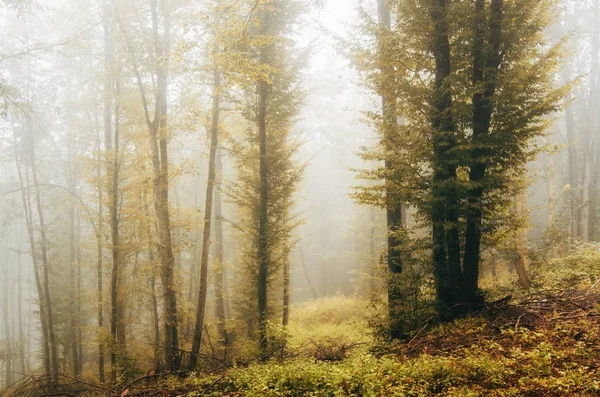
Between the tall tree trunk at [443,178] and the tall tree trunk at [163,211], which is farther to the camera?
the tall tree trunk at [163,211]

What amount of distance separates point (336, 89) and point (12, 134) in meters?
18.9

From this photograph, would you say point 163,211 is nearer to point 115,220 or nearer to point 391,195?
point 115,220

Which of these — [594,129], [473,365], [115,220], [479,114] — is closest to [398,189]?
[479,114]

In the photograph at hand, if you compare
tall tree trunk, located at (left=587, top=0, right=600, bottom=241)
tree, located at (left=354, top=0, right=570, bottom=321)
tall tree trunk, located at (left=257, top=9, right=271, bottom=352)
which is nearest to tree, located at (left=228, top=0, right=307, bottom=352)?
tall tree trunk, located at (left=257, top=9, right=271, bottom=352)

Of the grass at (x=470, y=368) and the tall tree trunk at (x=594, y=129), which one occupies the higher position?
the tall tree trunk at (x=594, y=129)

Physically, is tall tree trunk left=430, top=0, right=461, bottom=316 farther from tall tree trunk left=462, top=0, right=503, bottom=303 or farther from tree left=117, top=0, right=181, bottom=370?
tree left=117, top=0, right=181, bottom=370

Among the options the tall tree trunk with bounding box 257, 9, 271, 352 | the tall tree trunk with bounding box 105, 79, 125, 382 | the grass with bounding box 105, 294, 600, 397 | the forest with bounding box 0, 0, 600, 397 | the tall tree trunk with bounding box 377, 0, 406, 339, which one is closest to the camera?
the grass with bounding box 105, 294, 600, 397

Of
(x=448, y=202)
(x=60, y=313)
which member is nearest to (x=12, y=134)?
(x=60, y=313)

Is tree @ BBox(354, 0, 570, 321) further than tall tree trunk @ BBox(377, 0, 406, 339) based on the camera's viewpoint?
No

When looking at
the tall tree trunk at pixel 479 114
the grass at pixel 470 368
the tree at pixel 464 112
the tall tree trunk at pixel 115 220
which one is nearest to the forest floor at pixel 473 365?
the grass at pixel 470 368

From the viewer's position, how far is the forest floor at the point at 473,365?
3.93 meters

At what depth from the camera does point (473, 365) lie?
4.27 m

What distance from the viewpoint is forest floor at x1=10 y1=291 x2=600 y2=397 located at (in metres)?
3.93

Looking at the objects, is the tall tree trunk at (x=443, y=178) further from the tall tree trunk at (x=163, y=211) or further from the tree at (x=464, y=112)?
the tall tree trunk at (x=163, y=211)
